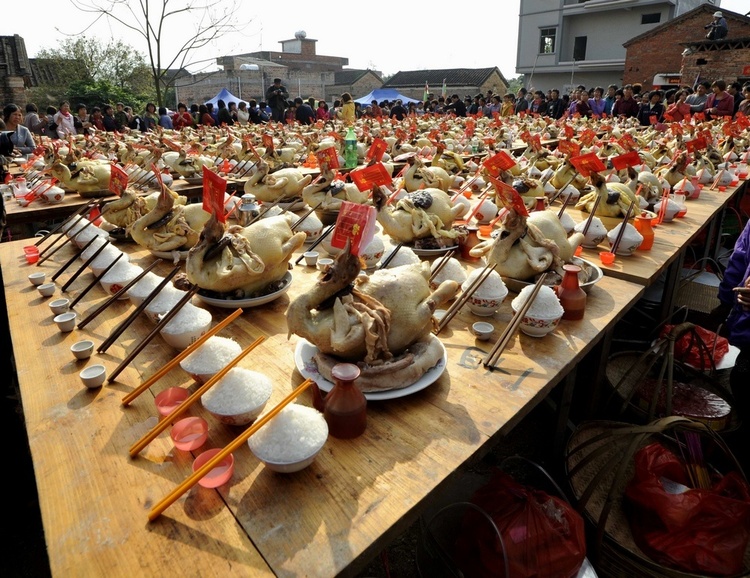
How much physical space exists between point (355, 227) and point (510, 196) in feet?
3.99

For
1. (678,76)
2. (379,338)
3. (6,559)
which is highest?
(678,76)

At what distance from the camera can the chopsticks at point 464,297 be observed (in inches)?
88.5

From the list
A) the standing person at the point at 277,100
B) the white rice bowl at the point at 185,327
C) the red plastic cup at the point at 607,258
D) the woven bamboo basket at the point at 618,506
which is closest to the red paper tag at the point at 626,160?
the red plastic cup at the point at 607,258

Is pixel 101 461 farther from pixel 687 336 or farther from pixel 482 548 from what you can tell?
pixel 687 336

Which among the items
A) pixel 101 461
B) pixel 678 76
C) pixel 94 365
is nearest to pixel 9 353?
pixel 94 365

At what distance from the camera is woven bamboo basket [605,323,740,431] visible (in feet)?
9.31

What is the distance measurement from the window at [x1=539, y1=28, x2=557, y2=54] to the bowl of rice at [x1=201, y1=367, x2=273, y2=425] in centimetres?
3928

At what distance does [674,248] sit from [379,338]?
10.2ft

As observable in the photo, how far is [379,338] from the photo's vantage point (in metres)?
1.77

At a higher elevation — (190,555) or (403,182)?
(403,182)

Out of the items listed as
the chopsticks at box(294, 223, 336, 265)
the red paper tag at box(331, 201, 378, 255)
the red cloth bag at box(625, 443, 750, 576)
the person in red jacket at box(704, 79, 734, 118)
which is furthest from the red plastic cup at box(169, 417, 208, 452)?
the person in red jacket at box(704, 79, 734, 118)

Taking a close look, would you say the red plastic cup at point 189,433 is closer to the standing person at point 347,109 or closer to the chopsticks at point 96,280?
the chopsticks at point 96,280

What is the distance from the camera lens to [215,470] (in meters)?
1.45

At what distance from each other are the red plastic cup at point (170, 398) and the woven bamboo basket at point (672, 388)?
249 cm
